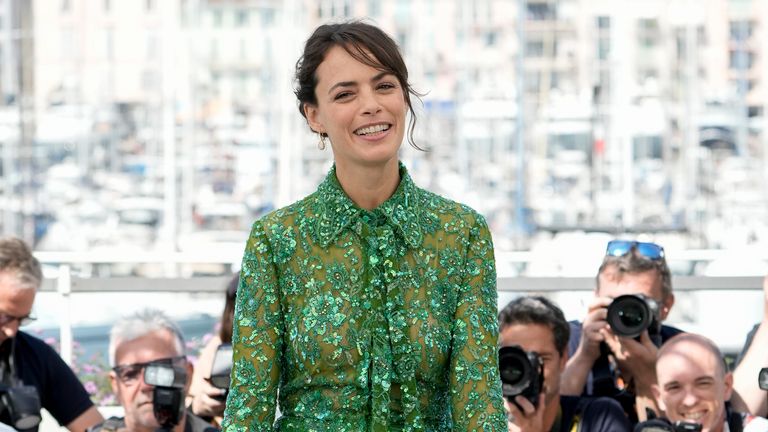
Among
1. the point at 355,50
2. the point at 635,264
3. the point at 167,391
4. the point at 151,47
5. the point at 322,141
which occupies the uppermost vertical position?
the point at 151,47

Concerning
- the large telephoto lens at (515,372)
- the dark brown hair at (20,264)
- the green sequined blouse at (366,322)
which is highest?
the green sequined blouse at (366,322)

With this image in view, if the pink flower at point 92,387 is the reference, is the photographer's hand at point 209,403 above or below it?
above

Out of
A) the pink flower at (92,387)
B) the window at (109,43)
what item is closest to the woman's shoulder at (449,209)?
the pink flower at (92,387)

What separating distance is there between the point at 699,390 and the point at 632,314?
361 millimetres

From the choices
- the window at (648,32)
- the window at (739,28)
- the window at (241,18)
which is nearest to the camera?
the window at (648,32)

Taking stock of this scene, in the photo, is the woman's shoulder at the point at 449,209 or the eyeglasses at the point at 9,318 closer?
the woman's shoulder at the point at 449,209

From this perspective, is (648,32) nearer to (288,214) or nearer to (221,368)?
(221,368)

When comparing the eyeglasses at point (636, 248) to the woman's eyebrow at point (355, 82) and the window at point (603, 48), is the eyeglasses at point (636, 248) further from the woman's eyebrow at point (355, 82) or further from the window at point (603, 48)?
the window at point (603, 48)

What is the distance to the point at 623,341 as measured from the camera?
4.57 metres

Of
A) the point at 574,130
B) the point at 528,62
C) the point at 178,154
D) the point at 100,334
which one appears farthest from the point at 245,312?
the point at 528,62

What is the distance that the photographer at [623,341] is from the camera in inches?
179

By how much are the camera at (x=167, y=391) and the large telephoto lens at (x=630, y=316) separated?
127 centimetres

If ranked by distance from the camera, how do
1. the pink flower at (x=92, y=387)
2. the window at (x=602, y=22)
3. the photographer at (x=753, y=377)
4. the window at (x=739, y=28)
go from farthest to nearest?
the window at (x=739, y=28), the window at (x=602, y=22), the pink flower at (x=92, y=387), the photographer at (x=753, y=377)

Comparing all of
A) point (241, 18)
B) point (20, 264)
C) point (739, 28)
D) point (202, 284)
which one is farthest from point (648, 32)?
point (20, 264)
